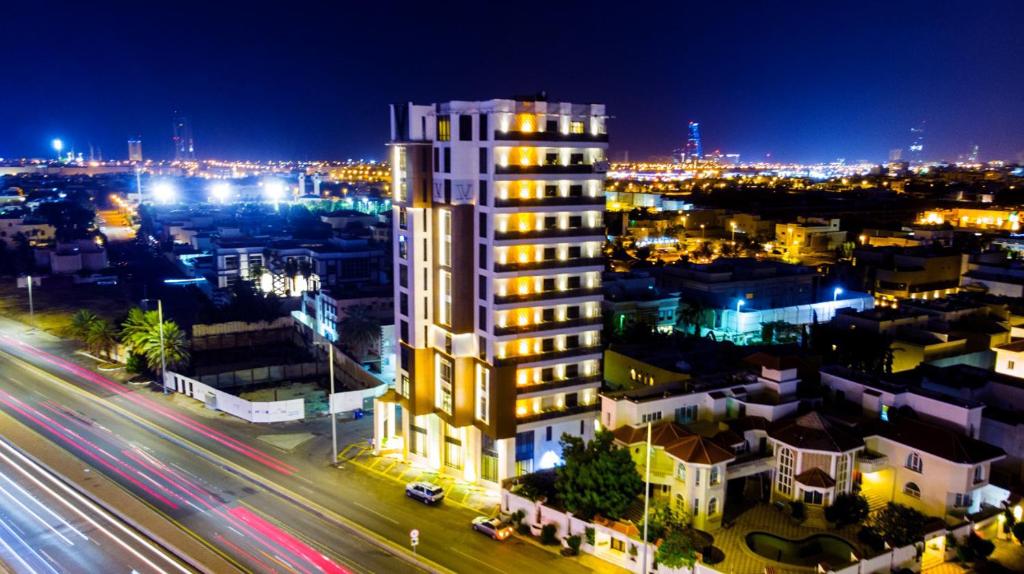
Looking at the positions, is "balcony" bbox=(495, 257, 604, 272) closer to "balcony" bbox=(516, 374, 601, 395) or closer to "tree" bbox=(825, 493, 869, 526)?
"balcony" bbox=(516, 374, 601, 395)

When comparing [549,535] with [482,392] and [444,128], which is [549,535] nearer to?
[482,392]

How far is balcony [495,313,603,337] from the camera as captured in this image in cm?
4731

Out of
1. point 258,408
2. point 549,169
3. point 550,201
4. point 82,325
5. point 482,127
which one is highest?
point 482,127

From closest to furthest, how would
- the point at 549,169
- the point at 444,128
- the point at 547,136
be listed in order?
the point at 547,136
the point at 549,169
the point at 444,128

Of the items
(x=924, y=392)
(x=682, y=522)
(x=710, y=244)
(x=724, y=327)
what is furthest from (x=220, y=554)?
(x=710, y=244)

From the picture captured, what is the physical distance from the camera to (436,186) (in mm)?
48938

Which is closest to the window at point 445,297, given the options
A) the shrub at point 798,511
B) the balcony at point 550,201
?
the balcony at point 550,201

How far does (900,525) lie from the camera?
37719 millimetres

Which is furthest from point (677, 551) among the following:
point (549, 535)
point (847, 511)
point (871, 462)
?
point (871, 462)

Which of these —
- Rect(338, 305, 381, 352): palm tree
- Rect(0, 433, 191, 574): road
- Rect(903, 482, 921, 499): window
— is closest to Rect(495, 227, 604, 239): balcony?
Rect(903, 482, 921, 499): window

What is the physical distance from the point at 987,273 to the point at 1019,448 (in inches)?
2183

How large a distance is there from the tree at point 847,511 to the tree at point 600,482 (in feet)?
33.3

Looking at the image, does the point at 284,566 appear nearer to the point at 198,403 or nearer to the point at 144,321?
the point at 198,403

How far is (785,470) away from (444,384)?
2202cm
